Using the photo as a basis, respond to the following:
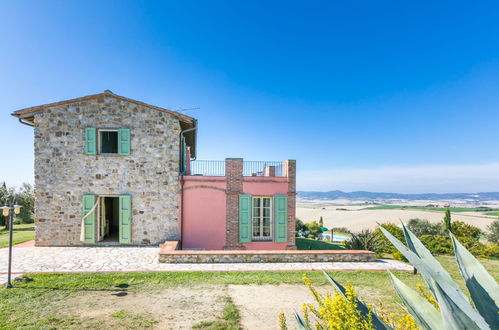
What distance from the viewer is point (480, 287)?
141 cm

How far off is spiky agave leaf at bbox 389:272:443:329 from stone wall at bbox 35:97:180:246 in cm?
935

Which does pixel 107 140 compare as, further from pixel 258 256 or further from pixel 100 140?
pixel 258 256

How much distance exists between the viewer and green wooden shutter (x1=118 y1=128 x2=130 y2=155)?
9883 millimetres

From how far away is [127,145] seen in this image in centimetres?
990

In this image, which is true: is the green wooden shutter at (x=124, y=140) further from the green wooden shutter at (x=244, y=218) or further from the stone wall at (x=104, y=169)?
the green wooden shutter at (x=244, y=218)

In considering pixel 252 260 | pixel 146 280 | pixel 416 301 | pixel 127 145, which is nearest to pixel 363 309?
pixel 416 301

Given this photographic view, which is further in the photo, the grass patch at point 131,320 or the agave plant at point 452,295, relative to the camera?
the grass patch at point 131,320

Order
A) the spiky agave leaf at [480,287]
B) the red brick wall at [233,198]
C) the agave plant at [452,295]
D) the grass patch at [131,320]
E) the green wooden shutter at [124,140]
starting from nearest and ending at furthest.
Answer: the agave plant at [452,295], the spiky agave leaf at [480,287], the grass patch at [131,320], the green wooden shutter at [124,140], the red brick wall at [233,198]

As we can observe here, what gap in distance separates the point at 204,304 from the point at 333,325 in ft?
12.2

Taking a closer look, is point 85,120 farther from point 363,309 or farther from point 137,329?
point 363,309

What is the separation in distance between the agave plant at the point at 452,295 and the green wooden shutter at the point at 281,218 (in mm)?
9055

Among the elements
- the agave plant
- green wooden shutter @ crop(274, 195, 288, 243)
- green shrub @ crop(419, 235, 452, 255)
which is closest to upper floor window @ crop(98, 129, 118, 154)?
green wooden shutter @ crop(274, 195, 288, 243)

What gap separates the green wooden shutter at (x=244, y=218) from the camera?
414 inches

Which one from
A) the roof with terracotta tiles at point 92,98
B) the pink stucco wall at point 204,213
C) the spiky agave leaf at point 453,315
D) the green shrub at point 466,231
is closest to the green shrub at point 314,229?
the green shrub at point 466,231
